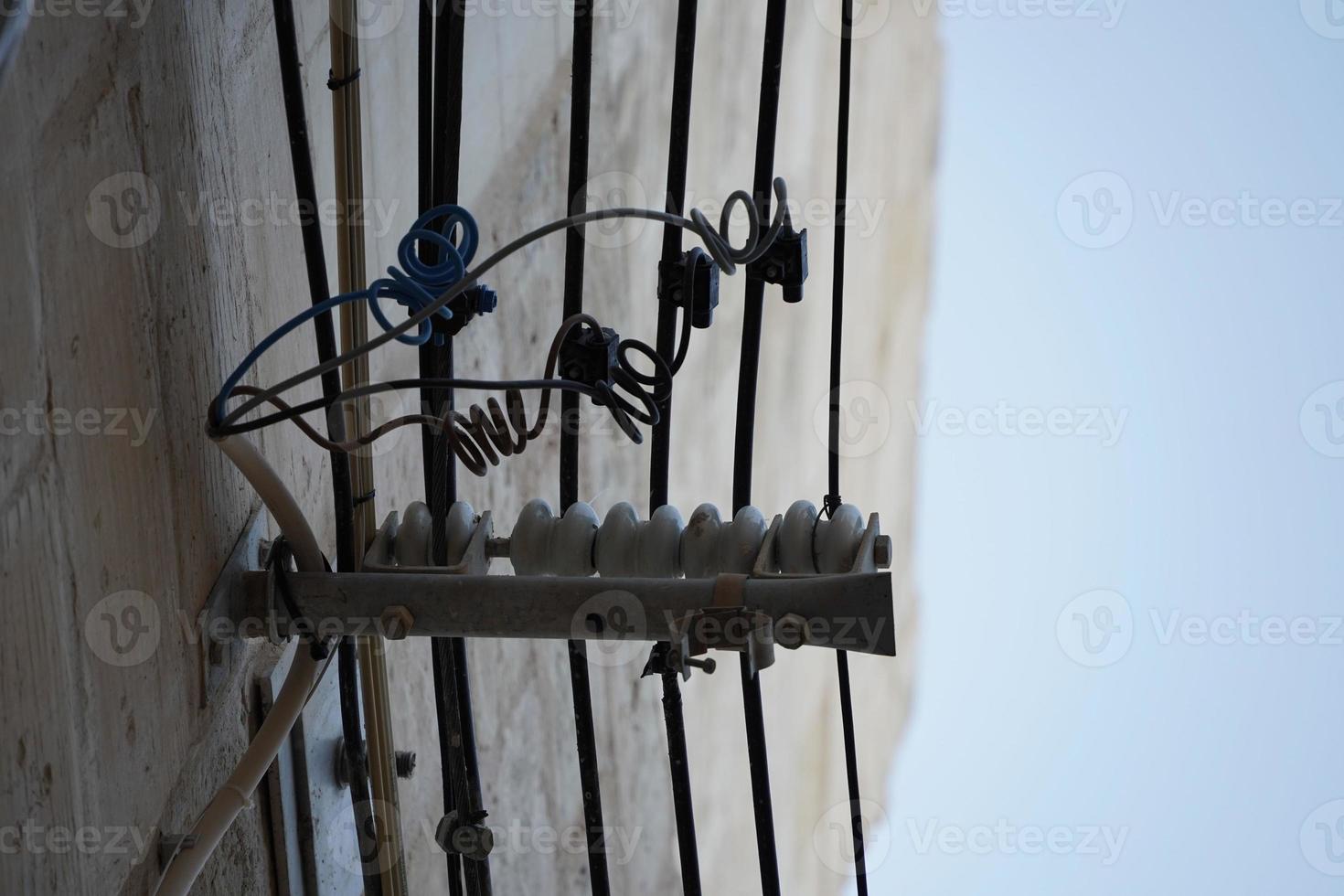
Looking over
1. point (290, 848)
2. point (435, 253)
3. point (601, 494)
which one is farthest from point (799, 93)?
point (290, 848)

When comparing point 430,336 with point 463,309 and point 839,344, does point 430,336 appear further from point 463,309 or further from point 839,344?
point 839,344

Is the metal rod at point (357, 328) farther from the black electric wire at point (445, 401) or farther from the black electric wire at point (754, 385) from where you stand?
the black electric wire at point (754, 385)

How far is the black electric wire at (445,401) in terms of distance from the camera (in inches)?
40.4

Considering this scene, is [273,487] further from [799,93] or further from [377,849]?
[799,93]

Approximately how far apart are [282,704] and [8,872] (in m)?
0.31

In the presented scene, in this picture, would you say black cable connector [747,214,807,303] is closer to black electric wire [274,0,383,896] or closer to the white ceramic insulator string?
the white ceramic insulator string

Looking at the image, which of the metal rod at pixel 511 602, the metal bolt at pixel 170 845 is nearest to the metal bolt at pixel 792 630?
the metal rod at pixel 511 602

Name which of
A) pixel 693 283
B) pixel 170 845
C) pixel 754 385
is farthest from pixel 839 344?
pixel 170 845

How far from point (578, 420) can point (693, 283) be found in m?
0.15

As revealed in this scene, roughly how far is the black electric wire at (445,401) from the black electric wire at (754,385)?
0.87ft

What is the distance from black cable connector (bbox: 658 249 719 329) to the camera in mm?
1026

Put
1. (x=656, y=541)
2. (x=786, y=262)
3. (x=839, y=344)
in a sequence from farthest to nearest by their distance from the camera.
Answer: (x=839, y=344) → (x=786, y=262) → (x=656, y=541)

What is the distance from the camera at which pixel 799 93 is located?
4328 mm

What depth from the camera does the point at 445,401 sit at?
1117 millimetres
